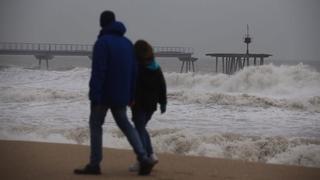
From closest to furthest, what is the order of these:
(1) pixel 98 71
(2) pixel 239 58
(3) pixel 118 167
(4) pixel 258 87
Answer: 1. (1) pixel 98 71
2. (3) pixel 118 167
3. (4) pixel 258 87
4. (2) pixel 239 58

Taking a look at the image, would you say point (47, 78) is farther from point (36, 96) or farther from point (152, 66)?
point (152, 66)

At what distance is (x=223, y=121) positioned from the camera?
1220 cm

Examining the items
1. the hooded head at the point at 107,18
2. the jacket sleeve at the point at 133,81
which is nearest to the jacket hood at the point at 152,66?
the jacket sleeve at the point at 133,81

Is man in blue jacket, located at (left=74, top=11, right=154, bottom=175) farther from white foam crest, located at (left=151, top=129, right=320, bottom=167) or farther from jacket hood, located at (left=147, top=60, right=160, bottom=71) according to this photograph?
white foam crest, located at (left=151, top=129, right=320, bottom=167)

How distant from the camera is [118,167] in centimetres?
497

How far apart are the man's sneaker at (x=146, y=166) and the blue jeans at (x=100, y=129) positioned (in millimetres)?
43

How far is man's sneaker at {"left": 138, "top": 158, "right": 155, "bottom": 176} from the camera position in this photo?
4.44 metres

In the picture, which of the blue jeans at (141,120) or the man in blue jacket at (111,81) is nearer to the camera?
the man in blue jacket at (111,81)

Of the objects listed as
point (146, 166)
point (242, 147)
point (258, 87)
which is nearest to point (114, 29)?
point (146, 166)

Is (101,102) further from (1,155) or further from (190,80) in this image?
(190,80)

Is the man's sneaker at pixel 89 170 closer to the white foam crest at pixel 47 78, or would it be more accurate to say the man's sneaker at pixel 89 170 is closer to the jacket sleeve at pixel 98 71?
the jacket sleeve at pixel 98 71

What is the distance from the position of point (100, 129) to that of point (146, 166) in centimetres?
49

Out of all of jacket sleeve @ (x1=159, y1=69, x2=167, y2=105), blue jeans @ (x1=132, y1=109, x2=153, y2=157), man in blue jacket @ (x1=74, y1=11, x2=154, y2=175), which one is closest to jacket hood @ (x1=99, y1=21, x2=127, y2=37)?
man in blue jacket @ (x1=74, y1=11, x2=154, y2=175)

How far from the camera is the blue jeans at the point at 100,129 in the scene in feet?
14.0
